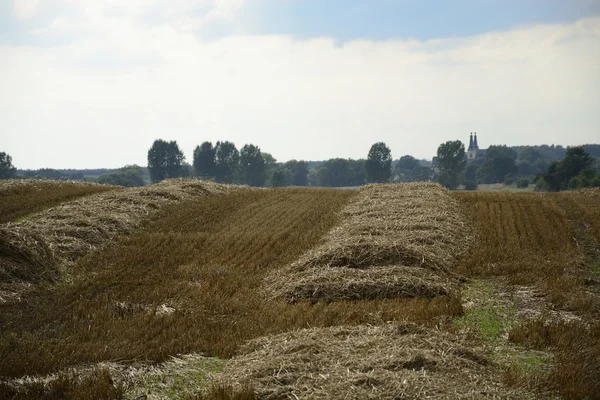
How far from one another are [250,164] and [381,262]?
81354 millimetres

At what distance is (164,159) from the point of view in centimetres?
9406

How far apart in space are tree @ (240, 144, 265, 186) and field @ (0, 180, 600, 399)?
7216cm

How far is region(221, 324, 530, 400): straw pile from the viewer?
638 cm

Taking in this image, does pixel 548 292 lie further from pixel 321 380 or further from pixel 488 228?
pixel 488 228

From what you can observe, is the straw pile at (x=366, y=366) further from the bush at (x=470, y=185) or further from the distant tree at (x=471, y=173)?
the distant tree at (x=471, y=173)

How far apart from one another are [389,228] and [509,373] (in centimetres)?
998

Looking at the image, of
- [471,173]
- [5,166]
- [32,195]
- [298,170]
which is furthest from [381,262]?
[298,170]

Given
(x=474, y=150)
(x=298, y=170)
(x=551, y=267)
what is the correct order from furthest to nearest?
(x=474, y=150) → (x=298, y=170) → (x=551, y=267)

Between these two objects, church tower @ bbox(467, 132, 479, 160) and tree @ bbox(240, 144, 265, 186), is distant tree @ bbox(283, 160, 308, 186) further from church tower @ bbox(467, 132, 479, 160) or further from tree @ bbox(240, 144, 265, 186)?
church tower @ bbox(467, 132, 479, 160)

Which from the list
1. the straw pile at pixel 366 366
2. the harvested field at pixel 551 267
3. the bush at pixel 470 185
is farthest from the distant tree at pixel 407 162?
the straw pile at pixel 366 366

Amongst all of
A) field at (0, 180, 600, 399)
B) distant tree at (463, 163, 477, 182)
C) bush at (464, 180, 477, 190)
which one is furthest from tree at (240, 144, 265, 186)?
field at (0, 180, 600, 399)

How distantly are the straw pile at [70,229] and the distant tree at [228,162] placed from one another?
66842 mm

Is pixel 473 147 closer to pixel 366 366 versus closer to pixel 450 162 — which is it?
pixel 450 162

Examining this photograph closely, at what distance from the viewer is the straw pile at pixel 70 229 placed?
497 inches
